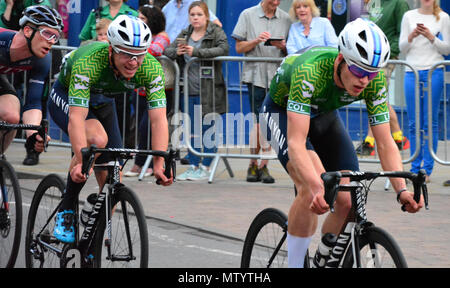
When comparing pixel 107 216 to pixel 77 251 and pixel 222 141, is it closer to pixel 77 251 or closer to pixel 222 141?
pixel 77 251

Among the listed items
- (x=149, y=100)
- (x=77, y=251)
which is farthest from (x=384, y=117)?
(x=77, y=251)

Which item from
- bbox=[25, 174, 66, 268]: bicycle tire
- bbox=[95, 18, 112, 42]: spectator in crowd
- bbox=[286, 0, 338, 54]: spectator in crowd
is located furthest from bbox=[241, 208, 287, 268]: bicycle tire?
bbox=[95, 18, 112, 42]: spectator in crowd

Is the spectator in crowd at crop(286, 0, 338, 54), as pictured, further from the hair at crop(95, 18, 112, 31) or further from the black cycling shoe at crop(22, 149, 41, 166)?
the black cycling shoe at crop(22, 149, 41, 166)

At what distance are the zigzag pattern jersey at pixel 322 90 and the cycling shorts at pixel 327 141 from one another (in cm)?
17

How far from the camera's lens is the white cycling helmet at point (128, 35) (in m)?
5.85

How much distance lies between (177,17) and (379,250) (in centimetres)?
801

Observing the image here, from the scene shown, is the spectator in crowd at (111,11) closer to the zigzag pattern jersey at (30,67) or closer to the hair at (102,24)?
the hair at (102,24)

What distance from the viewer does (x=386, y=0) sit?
11953mm

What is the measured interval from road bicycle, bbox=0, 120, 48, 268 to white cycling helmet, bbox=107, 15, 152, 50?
1207mm

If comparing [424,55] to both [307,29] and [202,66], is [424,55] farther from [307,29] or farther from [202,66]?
[202,66]

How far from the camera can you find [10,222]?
6.91 m

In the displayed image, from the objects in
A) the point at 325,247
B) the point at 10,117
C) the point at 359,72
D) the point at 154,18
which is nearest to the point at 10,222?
the point at 10,117

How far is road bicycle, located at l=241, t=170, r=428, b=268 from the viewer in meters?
4.61
